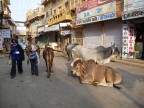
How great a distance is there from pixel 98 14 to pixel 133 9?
5348 mm

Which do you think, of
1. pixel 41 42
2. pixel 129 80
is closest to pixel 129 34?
pixel 129 80

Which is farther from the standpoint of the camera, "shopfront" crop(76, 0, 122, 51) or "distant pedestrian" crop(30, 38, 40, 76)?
"shopfront" crop(76, 0, 122, 51)

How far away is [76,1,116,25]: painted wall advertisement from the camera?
17733mm

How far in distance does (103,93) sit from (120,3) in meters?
11.2

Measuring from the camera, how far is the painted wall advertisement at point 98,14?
1773cm

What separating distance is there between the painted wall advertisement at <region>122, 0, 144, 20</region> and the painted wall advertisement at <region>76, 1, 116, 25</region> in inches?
69.9

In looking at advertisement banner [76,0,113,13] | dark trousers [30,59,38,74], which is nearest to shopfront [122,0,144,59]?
advertisement banner [76,0,113,13]

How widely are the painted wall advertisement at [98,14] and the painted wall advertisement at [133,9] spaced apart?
5.82 feet

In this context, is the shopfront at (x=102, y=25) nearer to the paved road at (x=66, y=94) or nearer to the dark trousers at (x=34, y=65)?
the dark trousers at (x=34, y=65)

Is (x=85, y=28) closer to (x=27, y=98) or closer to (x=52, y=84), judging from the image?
(x=52, y=84)

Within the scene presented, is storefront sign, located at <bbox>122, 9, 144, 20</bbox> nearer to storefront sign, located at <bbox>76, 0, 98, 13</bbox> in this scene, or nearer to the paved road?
storefront sign, located at <bbox>76, 0, 98, 13</bbox>

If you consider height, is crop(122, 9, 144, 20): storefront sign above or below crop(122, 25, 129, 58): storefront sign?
above

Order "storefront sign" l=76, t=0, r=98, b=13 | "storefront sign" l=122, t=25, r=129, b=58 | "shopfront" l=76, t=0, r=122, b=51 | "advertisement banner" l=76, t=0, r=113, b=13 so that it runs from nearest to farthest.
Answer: "storefront sign" l=122, t=25, r=129, b=58 → "shopfront" l=76, t=0, r=122, b=51 → "advertisement banner" l=76, t=0, r=113, b=13 → "storefront sign" l=76, t=0, r=98, b=13

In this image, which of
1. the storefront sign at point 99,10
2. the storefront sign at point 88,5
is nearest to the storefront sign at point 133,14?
the storefront sign at point 99,10
